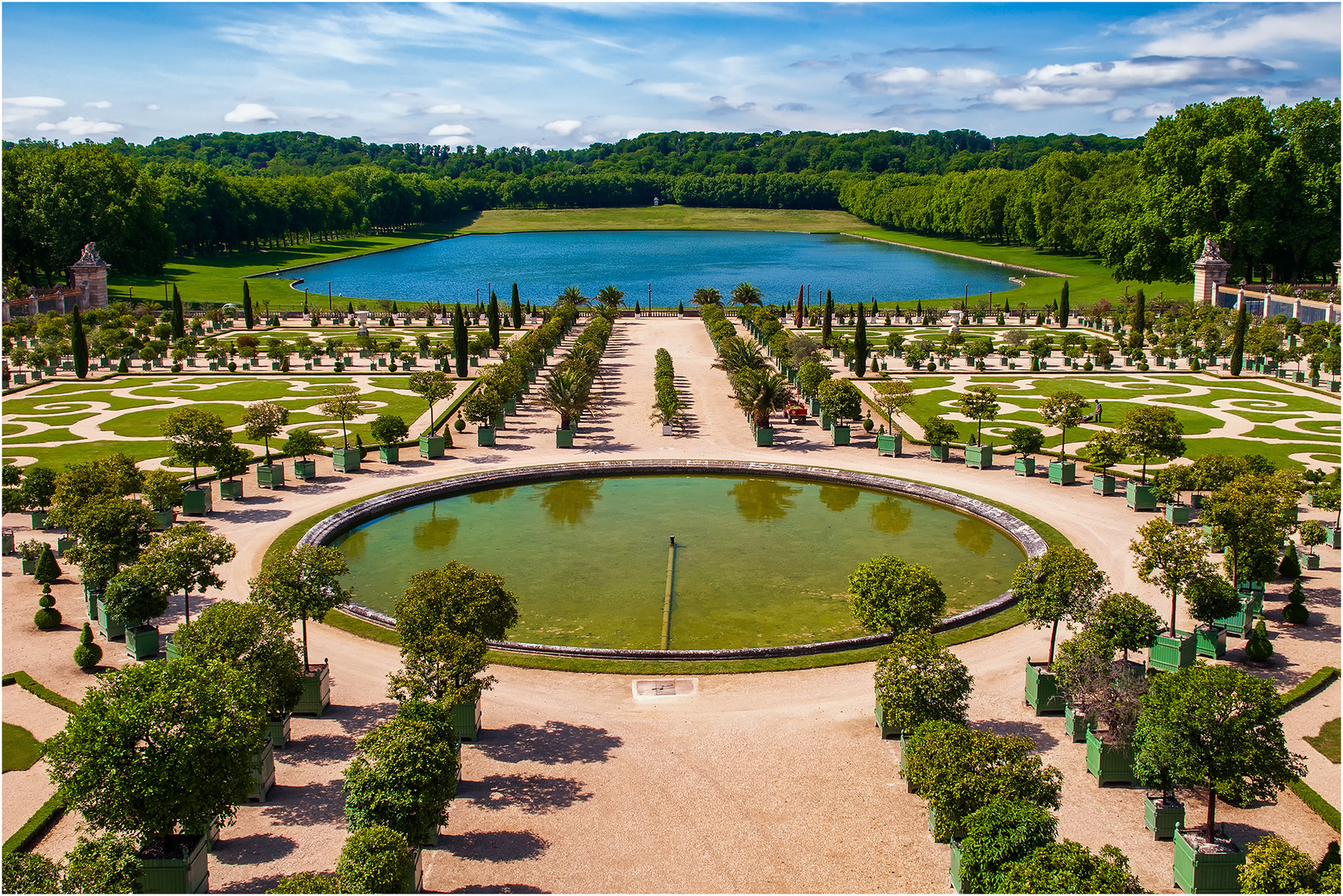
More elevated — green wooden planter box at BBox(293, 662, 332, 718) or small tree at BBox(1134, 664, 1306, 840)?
small tree at BBox(1134, 664, 1306, 840)

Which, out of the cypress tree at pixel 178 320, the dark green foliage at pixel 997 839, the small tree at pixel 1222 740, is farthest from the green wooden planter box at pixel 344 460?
the cypress tree at pixel 178 320

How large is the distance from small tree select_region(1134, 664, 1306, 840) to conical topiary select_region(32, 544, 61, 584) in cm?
2569

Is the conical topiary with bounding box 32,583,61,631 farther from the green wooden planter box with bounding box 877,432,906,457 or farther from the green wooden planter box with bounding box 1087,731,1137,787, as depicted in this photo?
the green wooden planter box with bounding box 877,432,906,457

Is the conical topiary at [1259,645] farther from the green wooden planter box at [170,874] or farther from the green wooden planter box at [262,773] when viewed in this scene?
the green wooden planter box at [170,874]

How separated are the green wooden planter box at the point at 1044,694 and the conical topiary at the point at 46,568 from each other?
24.0 metres

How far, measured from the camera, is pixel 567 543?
32.2 meters

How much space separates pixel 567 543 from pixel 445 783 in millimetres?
16680

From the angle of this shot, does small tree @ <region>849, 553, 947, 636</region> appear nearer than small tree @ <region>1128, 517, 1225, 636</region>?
Yes

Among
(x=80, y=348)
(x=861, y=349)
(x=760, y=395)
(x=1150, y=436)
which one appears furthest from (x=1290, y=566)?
(x=80, y=348)

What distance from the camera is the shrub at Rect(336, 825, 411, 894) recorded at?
13188mm

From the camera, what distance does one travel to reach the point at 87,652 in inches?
874

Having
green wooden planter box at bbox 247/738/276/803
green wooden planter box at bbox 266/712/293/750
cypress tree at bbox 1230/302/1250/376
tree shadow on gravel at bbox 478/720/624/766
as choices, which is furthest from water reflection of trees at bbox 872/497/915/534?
cypress tree at bbox 1230/302/1250/376

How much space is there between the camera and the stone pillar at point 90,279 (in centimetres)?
8844

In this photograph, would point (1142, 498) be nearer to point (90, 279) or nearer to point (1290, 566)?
point (1290, 566)
